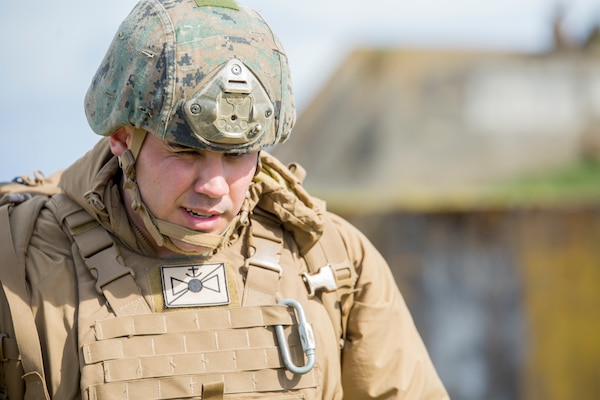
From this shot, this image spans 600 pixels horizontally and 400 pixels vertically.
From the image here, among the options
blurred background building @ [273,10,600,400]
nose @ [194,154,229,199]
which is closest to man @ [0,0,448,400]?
nose @ [194,154,229,199]

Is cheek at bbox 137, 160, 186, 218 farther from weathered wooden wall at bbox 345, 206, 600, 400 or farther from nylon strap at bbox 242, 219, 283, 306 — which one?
weathered wooden wall at bbox 345, 206, 600, 400

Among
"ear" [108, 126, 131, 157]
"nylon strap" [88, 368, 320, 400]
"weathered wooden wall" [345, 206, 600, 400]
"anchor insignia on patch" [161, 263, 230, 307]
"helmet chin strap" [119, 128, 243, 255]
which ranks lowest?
"weathered wooden wall" [345, 206, 600, 400]

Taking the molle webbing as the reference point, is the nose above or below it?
above

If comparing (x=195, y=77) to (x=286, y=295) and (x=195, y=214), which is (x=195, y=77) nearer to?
(x=195, y=214)

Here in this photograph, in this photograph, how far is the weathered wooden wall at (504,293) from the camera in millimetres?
16422

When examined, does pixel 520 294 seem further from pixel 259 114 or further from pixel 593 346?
pixel 259 114

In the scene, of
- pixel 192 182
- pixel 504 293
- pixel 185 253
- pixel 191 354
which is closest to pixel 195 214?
pixel 192 182

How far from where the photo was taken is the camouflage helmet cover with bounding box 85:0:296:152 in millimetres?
4043

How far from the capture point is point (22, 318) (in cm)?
410

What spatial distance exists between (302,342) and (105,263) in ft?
2.55

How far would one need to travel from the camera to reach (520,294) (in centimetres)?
1658

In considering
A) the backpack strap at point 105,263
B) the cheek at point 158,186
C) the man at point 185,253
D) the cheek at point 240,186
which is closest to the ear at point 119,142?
the man at point 185,253

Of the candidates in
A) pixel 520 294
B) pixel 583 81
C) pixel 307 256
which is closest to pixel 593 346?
pixel 520 294

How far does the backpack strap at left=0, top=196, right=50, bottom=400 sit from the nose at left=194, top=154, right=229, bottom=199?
720 millimetres
